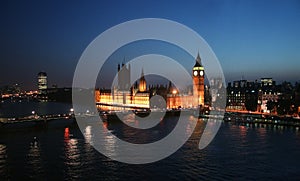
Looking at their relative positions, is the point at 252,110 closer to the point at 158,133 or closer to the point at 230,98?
the point at 230,98

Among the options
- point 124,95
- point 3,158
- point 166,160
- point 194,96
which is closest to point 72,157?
point 3,158

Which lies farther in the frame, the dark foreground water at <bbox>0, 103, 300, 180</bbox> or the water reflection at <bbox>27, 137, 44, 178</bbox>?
the water reflection at <bbox>27, 137, 44, 178</bbox>

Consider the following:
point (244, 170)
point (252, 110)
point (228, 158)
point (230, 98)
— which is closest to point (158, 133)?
point (228, 158)

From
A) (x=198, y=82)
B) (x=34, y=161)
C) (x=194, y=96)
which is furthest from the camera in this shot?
(x=194, y=96)

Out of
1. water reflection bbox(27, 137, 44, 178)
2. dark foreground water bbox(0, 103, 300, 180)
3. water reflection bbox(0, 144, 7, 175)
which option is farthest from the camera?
water reflection bbox(0, 144, 7, 175)

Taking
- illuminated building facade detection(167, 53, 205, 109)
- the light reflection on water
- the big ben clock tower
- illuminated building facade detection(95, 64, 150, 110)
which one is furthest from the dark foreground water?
illuminated building facade detection(95, 64, 150, 110)

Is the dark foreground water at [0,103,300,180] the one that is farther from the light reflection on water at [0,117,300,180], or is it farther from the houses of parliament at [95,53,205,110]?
the houses of parliament at [95,53,205,110]

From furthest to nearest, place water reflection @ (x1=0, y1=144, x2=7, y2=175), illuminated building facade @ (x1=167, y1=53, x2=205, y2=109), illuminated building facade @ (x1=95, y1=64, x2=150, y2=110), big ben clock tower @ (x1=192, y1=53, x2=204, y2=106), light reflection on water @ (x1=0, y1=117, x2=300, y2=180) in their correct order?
illuminated building facade @ (x1=95, y1=64, x2=150, y2=110), illuminated building facade @ (x1=167, y1=53, x2=205, y2=109), big ben clock tower @ (x1=192, y1=53, x2=204, y2=106), water reflection @ (x1=0, y1=144, x2=7, y2=175), light reflection on water @ (x1=0, y1=117, x2=300, y2=180)

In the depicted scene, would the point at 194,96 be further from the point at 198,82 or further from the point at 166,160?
the point at 166,160

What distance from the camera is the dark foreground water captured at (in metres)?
12.7

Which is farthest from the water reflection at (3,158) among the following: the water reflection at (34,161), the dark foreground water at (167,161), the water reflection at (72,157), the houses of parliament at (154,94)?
the houses of parliament at (154,94)

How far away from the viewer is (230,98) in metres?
52.8

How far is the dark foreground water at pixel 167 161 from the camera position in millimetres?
12680

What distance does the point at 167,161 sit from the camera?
15.0 meters
